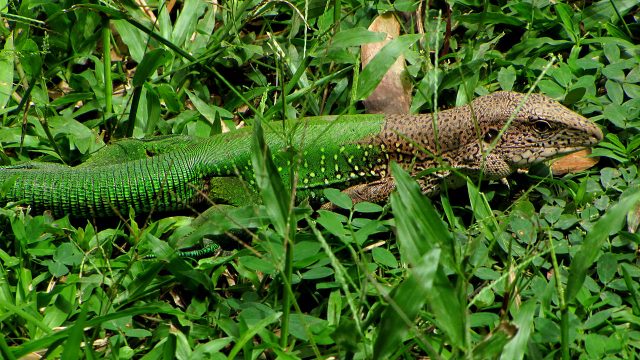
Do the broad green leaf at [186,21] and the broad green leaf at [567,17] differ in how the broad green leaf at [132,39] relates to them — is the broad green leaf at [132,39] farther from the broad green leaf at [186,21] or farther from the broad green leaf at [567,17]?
the broad green leaf at [567,17]

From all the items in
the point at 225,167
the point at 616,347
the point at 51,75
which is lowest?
the point at 616,347

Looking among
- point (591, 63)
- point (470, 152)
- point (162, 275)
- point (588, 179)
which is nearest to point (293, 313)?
point (162, 275)

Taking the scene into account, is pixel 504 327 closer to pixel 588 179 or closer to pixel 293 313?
pixel 293 313

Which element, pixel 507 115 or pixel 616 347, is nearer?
pixel 616 347

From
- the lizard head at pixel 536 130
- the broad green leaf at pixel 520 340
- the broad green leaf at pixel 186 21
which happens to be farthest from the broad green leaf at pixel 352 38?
the broad green leaf at pixel 520 340

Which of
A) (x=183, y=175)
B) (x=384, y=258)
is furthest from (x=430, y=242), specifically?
(x=183, y=175)

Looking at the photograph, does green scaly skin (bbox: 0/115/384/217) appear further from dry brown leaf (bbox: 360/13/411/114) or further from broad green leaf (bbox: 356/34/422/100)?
broad green leaf (bbox: 356/34/422/100)

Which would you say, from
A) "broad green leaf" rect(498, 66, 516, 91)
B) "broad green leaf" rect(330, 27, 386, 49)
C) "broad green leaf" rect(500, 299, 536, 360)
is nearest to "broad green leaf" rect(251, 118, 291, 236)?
"broad green leaf" rect(500, 299, 536, 360)

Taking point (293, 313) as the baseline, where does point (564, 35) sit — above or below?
above

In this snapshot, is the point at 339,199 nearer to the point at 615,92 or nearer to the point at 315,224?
the point at 315,224
